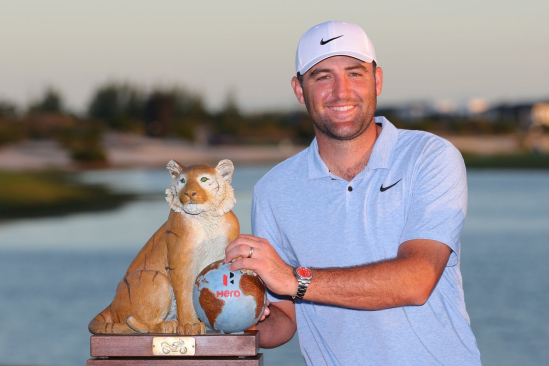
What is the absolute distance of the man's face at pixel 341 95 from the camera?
282 centimetres

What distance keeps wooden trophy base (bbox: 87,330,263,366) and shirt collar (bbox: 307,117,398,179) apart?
75 centimetres

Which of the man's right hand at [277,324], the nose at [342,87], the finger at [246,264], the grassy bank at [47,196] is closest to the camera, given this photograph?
the finger at [246,264]

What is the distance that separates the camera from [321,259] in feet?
9.32

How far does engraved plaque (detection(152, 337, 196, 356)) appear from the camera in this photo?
2.48 metres

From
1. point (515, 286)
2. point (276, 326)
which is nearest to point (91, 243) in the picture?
point (515, 286)

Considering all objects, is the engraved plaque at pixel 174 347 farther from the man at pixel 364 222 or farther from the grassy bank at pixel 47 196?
the grassy bank at pixel 47 196

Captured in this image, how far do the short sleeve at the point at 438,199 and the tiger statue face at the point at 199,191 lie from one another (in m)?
0.66

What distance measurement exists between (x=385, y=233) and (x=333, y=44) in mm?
717

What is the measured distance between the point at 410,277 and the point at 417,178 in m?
0.42

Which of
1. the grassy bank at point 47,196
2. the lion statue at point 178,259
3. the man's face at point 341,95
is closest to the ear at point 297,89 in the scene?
the man's face at point 341,95

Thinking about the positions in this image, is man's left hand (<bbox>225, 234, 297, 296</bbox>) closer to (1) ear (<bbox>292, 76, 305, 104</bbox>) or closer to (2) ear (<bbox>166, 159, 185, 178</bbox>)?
(2) ear (<bbox>166, 159, 185, 178</bbox>)

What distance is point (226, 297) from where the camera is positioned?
2.42 metres

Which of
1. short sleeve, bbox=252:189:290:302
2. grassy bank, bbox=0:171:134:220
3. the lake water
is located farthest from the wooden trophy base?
grassy bank, bbox=0:171:134:220

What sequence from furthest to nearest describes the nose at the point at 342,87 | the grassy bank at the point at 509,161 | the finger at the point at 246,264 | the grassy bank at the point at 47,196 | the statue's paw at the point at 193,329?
the grassy bank at the point at 509,161 → the grassy bank at the point at 47,196 → the nose at the point at 342,87 → the statue's paw at the point at 193,329 → the finger at the point at 246,264
